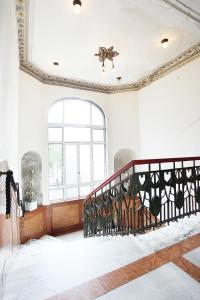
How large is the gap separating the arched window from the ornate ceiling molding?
73cm

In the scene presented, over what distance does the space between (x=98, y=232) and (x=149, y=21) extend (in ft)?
16.9

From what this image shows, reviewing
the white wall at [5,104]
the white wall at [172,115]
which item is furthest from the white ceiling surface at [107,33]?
the white wall at [5,104]

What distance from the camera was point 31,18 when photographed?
4.52m

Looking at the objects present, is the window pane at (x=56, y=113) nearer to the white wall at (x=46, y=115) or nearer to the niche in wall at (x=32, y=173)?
the white wall at (x=46, y=115)

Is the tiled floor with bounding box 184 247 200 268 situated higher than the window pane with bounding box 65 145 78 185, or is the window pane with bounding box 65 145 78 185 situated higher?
the window pane with bounding box 65 145 78 185

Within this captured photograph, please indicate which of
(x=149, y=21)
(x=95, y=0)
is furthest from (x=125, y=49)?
(x=95, y=0)

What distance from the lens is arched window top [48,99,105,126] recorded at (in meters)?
7.85

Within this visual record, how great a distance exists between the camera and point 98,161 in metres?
Answer: 8.56

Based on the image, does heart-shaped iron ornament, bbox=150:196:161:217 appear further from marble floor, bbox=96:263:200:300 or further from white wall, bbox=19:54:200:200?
white wall, bbox=19:54:200:200

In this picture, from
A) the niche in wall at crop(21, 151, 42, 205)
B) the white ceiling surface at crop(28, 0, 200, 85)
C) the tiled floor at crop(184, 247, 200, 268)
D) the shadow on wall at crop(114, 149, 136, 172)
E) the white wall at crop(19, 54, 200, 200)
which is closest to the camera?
the tiled floor at crop(184, 247, 200, 268)

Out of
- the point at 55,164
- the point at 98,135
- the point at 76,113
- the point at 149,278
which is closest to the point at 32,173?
the point at 55,164

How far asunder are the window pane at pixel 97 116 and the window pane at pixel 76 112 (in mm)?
254

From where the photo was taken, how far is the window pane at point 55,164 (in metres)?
7.63

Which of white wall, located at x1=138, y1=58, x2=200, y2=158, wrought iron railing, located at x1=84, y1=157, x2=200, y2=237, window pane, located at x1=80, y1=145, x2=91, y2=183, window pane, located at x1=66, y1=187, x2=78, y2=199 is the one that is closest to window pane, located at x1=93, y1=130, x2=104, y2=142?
window pane, located at x1=80, y1=145, x2=91, y2=183
